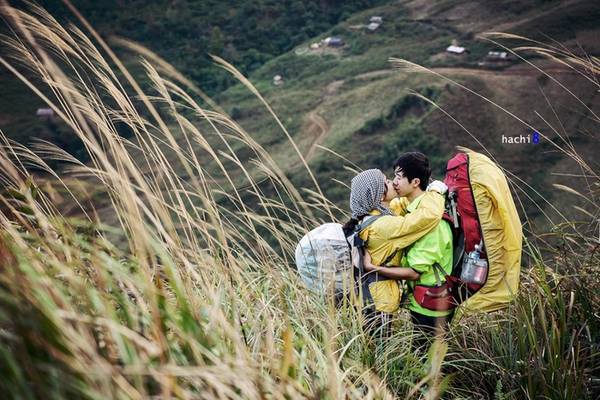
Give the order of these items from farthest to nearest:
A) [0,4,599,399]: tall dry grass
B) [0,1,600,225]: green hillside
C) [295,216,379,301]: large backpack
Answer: [0,1,600,225]: green hillside, [295,216,379,301]: large backpack, [0,4,599,399]: tall dry grass

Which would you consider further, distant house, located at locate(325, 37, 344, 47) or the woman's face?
distant house, located at locate(325, 37, 344, 47)

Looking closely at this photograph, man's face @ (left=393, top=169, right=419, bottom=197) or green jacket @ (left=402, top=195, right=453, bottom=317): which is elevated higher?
man's face @ (left=393, top=169, right=419, bottom=197)

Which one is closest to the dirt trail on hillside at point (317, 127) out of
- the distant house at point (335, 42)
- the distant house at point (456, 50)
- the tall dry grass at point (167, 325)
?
the distant house at point (456, 50)

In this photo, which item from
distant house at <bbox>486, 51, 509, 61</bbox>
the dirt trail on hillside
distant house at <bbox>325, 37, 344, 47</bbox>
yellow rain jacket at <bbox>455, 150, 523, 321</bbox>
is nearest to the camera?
yellow rain jacket at <bbox>455, 150, 523, 321</bbox>

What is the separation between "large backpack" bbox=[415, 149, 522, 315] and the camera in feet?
7.23

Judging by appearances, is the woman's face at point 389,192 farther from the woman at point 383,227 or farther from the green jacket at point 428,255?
the green jacket at point 428,255

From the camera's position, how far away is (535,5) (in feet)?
191

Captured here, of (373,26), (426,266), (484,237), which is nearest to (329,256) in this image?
(426,266)

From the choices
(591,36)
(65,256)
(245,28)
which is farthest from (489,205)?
(245,28)

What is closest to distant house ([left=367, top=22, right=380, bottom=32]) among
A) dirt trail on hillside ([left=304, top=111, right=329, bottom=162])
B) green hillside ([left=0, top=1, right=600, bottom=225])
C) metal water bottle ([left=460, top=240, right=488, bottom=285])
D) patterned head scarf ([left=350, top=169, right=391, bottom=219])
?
green hillside ([left=0, top=1, right=600, bottom=225])

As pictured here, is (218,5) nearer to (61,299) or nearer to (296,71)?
(296,71)

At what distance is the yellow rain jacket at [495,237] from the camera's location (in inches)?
86.5

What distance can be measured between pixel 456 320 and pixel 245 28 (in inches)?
2969

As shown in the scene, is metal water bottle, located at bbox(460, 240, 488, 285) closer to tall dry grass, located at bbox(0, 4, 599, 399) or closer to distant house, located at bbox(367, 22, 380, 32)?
tall dry grass, located at bbox(0, 4, 599, 399)
